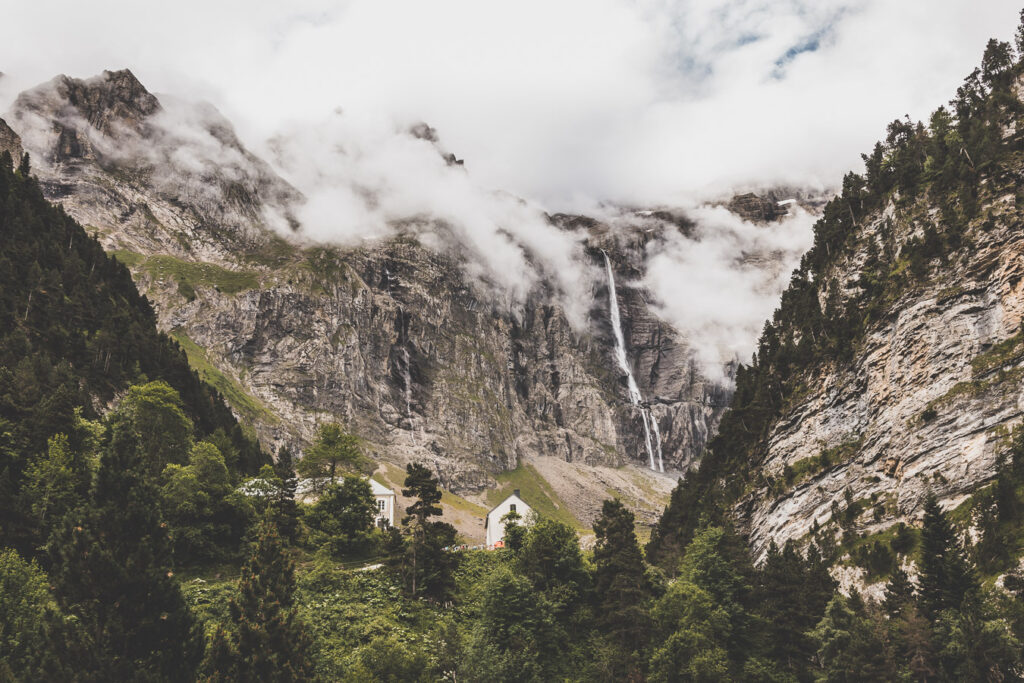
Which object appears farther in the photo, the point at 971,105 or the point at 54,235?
the point at 54,235

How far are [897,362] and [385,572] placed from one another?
59.8 m

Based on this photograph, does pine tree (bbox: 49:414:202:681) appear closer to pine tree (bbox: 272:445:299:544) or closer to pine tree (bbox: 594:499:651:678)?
pine tree (bbox: 272:445:299:544)

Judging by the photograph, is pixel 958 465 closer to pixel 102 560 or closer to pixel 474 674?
pixel 474 674

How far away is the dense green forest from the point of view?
28.6 meters

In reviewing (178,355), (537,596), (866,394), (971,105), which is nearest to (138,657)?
(537,596)

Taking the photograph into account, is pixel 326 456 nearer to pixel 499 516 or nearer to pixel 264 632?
pixel 264 632

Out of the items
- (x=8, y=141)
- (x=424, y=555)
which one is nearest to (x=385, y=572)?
(x=424, y=555)

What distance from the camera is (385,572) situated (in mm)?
52062

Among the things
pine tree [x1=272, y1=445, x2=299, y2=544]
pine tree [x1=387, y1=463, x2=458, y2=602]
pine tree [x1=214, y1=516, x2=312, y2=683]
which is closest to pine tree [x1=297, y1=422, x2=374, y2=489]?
pine tree [x1=272, y1=445, x2=299, y2=544]

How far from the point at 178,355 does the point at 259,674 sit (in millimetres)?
87207

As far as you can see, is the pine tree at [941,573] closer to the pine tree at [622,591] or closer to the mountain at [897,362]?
the mountain at [897,362]

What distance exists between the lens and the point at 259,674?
1227 inches

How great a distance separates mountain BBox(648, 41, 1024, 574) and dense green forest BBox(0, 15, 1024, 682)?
3.33ft

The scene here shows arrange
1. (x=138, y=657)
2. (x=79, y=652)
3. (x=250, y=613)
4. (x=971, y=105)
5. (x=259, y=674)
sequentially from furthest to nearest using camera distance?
(x=971, y=105)
(x=250, y=613)
(x=259, y=674)
(x=138, y=657)
(x=79, y=652)
